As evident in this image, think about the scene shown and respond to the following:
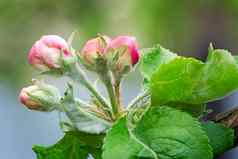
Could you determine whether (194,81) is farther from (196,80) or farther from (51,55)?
(51,55)

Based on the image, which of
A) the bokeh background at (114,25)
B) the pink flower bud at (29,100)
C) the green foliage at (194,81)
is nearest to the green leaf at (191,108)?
the green foliage at (194,81)

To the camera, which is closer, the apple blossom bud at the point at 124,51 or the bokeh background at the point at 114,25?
the apple blossom bud at the point at 124,51

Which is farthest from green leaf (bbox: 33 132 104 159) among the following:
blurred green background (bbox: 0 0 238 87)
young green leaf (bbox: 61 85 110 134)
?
blurred green background (bbox: 0 0 238 87)

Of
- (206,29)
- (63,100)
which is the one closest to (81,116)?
(63,100)

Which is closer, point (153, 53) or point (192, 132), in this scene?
point (192, 132)

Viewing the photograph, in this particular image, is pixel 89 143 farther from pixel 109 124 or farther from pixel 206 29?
pixel 206 29

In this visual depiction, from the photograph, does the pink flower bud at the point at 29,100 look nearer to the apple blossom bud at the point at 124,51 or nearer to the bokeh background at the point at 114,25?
the apple blossom bud at the point at 124,51

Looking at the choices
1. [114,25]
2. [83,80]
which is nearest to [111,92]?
[83,80]

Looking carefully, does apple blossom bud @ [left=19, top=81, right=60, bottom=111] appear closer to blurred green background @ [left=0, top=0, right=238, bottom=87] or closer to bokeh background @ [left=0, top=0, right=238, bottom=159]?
bokeh background @ [left=0, top=0, right=238, bottom=159]
